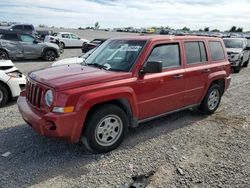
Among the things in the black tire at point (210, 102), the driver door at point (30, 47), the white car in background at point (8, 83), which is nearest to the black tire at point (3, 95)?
the white car in background at point (8, 83)

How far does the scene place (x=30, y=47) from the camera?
15781 millimetres

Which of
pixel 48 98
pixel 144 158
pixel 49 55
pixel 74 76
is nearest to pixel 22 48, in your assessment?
pixel 49 55

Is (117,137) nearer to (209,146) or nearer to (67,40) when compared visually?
(209,146)

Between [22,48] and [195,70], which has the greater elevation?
[195,70]

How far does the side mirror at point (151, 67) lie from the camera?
446cm

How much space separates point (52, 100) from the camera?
3.88 meters

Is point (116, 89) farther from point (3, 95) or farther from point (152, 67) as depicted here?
point (3, 95)

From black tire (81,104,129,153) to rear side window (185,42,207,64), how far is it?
1.97 m

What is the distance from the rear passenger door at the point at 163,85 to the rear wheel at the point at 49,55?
12.5 meters

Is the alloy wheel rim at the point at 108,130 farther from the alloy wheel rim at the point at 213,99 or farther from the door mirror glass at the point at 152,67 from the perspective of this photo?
the alloy wheel rim at the point at 213,99

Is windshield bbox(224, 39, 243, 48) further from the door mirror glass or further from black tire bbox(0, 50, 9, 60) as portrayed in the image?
black tire bbox(0, 50, 9, 60)

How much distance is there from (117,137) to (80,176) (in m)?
0.98

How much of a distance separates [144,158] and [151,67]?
1.43m

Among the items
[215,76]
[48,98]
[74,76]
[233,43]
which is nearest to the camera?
[48,98]
